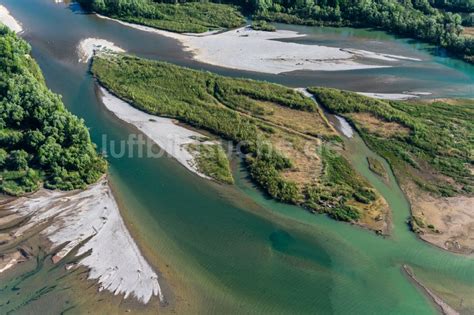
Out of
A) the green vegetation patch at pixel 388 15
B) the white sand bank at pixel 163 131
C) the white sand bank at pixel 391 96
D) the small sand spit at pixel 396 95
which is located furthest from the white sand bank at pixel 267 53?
the white sand bank at pixel 163 131

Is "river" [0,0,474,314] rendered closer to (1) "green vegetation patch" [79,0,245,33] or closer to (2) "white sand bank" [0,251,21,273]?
(2) "white sand bank" [0,251,21,273]

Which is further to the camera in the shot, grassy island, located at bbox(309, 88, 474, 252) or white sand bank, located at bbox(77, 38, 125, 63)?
white sand bank, located at bbox(77, 38, 125, 63)

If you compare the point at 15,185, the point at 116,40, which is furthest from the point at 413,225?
the point at 116,40

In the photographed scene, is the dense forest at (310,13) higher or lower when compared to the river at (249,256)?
higher

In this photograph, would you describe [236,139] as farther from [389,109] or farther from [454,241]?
[454,241]

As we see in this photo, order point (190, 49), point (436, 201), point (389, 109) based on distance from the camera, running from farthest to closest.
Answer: point (190, 49), point (389, 109), point (436, 201)

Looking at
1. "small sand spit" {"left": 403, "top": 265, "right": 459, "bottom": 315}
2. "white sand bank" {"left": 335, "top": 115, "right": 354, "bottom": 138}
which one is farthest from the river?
"white sand bank" {"left": 335, "top": 115, "right": 354, "bottom": 138}

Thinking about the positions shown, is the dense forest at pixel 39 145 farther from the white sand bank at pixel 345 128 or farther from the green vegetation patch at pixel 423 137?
the green vegetation patch at pixel 423 137
